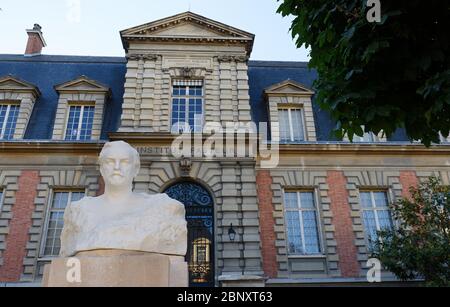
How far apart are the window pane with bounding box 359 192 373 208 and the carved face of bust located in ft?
42.8

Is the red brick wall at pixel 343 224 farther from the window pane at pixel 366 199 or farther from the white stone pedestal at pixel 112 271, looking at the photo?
the white stone pedestal at pixel 112 271

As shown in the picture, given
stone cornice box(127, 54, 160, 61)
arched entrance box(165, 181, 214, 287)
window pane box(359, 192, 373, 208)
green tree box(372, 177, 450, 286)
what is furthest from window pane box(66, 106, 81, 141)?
green tree box(372, 177, 450, 286)

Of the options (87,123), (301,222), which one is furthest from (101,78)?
(301,222)

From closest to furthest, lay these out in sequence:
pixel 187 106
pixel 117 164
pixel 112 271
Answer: pixel 112 271
pixel 117 164
pixel 187 106

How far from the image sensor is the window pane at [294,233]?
46.2 feet

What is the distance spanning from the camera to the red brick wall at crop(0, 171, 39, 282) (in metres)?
13.3

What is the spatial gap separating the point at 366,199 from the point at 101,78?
13.2 meters

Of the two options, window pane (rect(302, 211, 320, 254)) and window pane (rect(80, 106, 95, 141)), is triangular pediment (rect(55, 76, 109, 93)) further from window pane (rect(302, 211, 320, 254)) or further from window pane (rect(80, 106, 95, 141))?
window pane (rect(302, 211, 320, 254))

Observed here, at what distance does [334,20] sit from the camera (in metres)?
5.36

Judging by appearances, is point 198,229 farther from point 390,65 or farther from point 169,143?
point 390,65

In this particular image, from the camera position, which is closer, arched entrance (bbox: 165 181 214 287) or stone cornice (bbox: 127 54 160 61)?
arched entrance (bbox: 165 181 214 287)

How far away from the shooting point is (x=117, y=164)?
3.85 m
